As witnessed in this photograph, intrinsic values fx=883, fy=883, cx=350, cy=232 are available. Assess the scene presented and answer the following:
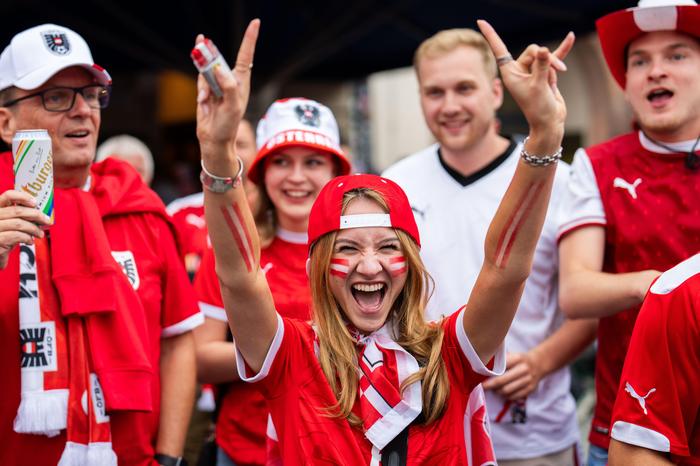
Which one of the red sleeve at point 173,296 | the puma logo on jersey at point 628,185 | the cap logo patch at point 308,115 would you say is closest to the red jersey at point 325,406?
the red sleeve at point 173,296

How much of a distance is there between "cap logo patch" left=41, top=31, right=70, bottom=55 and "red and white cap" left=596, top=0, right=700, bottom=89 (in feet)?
6.19

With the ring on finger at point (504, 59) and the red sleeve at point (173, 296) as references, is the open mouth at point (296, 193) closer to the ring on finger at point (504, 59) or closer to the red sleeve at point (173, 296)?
the red sleeve at point (173, 296)

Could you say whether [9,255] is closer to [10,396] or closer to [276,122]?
[10,396]

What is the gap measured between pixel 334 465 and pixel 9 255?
1.20 metres

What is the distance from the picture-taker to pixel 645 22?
303 cm

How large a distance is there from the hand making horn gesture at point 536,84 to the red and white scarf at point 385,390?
76cm

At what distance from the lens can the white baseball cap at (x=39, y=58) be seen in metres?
2.87

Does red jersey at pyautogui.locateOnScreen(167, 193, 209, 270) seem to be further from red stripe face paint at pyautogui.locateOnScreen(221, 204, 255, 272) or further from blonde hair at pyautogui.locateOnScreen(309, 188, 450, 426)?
red stripe face paint at pyautogui.locateOnScreen(221, 204, 255, 272)

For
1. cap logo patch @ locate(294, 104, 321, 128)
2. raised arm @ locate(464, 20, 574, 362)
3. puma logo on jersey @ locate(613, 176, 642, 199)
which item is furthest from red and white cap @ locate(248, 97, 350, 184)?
raised arm @ locate(464, 20, 574, 362)

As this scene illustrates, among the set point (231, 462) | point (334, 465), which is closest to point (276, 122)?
point (231, 462)

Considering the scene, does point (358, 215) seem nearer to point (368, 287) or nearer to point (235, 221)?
point (368, 287)

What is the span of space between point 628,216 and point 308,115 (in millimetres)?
1368

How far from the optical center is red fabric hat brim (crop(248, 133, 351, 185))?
3.54 metres

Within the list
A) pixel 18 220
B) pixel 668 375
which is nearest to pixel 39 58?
pixel 18 220
